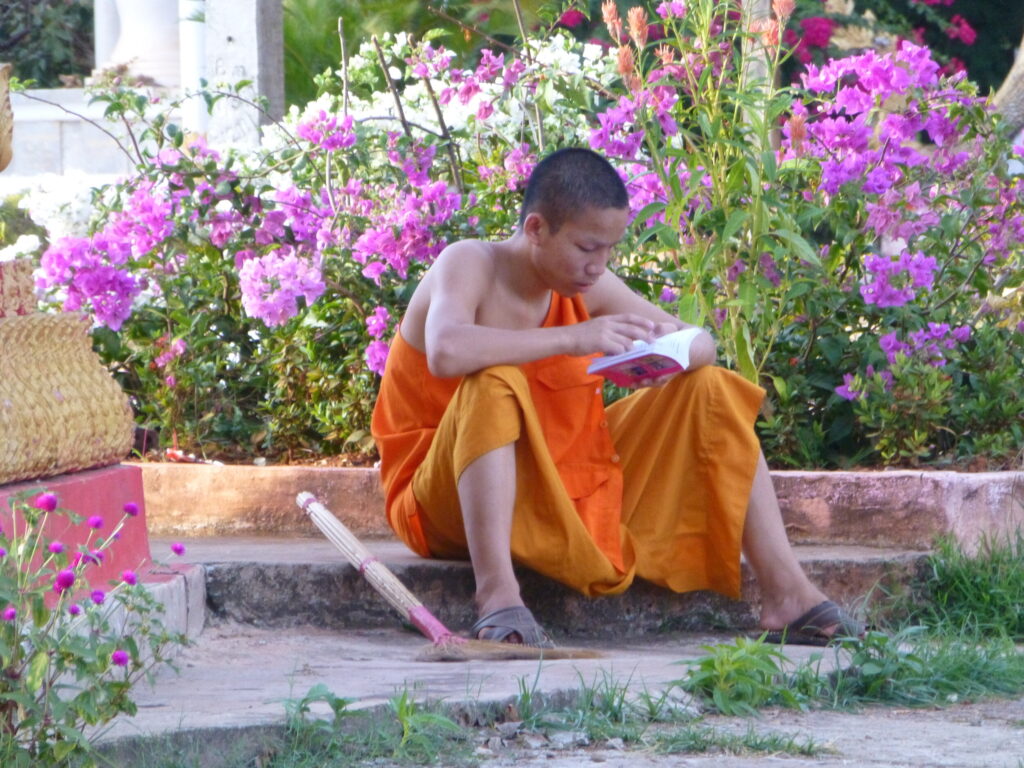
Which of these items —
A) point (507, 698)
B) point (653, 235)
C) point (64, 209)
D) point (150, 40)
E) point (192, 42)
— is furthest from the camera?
point (150, 40)

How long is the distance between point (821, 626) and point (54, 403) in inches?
64.2

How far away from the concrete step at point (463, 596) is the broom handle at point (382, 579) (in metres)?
0.11

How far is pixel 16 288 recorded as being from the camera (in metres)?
2.81

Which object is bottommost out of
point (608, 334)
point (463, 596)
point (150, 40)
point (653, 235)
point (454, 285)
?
point (463, 596)

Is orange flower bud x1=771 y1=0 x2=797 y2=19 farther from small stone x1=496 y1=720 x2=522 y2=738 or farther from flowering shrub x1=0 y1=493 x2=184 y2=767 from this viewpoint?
flowering shrub x1=0 y1=493 x2=184 y2=767

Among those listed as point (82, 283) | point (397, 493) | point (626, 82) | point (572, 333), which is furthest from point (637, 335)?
point (82, 283)

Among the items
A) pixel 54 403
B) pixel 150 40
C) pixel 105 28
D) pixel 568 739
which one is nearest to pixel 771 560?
pixel 568 739

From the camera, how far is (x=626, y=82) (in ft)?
13.2

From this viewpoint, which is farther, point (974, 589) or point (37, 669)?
point (974, 589)

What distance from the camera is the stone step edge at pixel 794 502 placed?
375 centimetres

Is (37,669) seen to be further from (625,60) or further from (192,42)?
(192,42)

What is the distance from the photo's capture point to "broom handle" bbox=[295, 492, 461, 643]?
3.20m

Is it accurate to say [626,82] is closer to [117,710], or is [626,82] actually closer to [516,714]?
[516,714]

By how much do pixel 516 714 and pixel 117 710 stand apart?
0.70 meters
